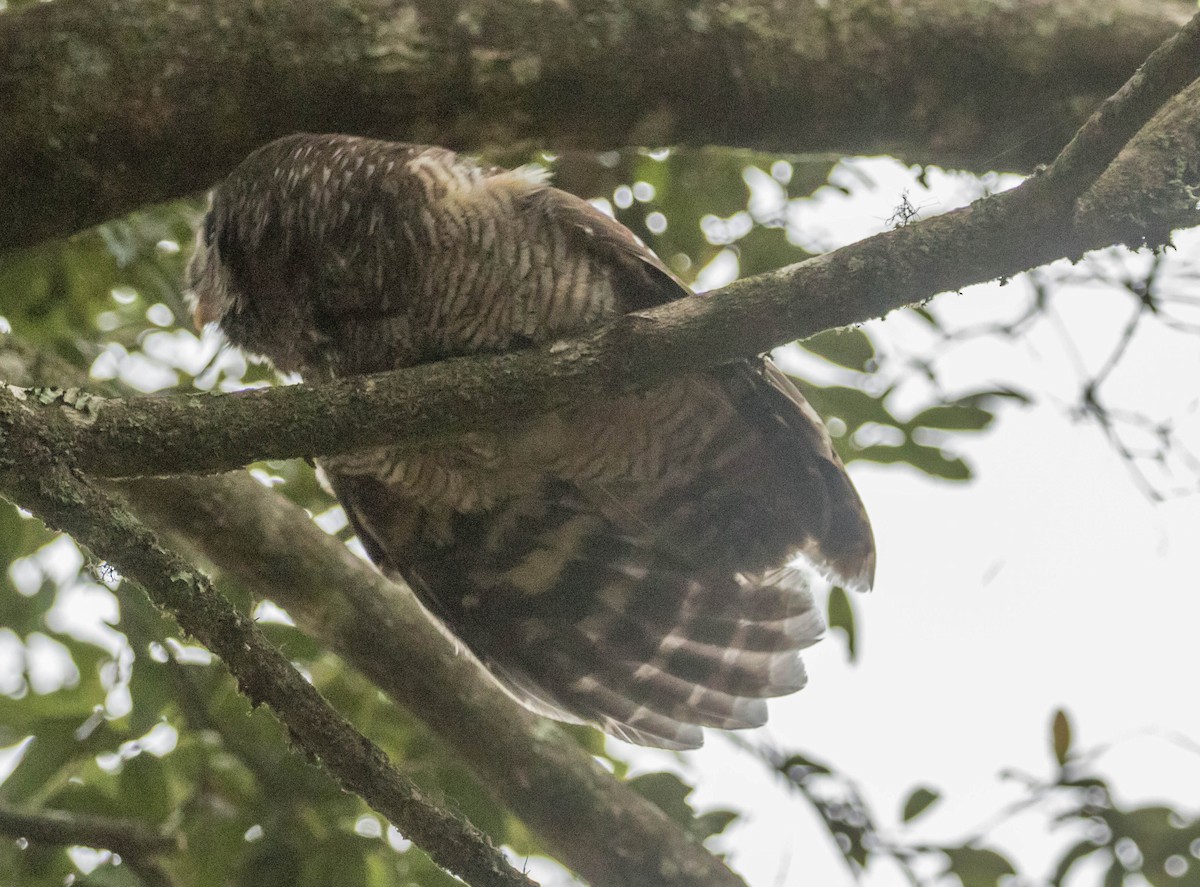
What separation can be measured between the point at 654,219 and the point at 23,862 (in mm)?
2339

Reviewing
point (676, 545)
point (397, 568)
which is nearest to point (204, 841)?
point (397, 568)

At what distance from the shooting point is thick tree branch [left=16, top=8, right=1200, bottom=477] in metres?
1.64

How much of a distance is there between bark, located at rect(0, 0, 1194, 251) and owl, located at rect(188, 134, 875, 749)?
215mm

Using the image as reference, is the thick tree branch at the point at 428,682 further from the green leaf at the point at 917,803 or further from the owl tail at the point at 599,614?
the green leaf at the point at 917,803

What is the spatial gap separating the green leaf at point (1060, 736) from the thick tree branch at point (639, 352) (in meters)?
1.42

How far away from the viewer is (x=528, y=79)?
2715 millimetres

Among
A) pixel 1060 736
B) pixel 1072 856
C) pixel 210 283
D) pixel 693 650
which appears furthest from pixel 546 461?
pixel 1072 856

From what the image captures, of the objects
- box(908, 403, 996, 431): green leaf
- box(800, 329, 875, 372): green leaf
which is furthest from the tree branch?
box(908, 403, 996, 431): green leaf

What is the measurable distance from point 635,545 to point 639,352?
3.04ft

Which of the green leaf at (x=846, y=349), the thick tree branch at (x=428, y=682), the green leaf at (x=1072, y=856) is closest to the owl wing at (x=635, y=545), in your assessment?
the thick tree branch at (x=428, y=682)

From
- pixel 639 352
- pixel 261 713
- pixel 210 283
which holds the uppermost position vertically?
pixel 639 352

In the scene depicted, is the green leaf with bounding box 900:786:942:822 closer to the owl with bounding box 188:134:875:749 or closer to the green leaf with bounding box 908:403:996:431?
the owl with bounding box 188:134:875:749

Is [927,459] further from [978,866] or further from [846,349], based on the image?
[978,866]

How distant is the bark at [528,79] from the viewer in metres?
2.53
